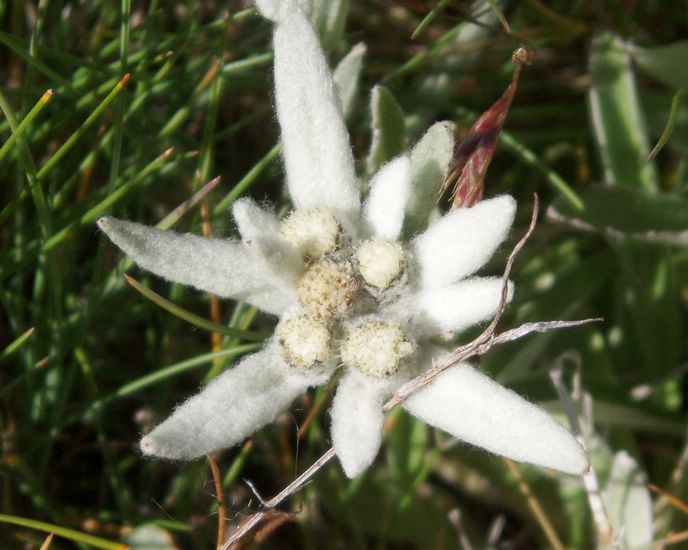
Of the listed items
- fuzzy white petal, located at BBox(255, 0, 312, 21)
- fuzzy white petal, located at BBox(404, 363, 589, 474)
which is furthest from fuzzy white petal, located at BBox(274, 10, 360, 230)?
fuzzy white petal, located at BBox(404, 363, 589, 474)

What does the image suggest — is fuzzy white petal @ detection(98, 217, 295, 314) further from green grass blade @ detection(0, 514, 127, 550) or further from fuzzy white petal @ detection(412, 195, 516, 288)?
green grass blade @ detection(0, 514, 127, 550)

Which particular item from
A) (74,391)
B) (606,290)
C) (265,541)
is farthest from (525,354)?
(74,391)

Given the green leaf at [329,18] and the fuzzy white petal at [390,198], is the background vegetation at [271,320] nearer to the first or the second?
the green leaf at [329,18]

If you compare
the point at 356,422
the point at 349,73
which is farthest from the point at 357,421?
the point at 349,73

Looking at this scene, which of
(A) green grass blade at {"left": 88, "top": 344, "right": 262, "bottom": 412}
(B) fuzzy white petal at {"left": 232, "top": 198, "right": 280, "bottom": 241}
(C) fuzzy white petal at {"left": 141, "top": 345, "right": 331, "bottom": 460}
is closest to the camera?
(C) fuzzy white petal at {"left": 141, "top": 345, "right": 331, "bottom": 460}

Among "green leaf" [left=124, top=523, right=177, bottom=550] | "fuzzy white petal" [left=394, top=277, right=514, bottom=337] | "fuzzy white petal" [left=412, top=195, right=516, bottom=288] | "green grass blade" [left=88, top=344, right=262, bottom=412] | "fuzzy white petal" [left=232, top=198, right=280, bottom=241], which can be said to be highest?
"fuzzy white petal" [left=232, top=198, right=280, bottom=241]
